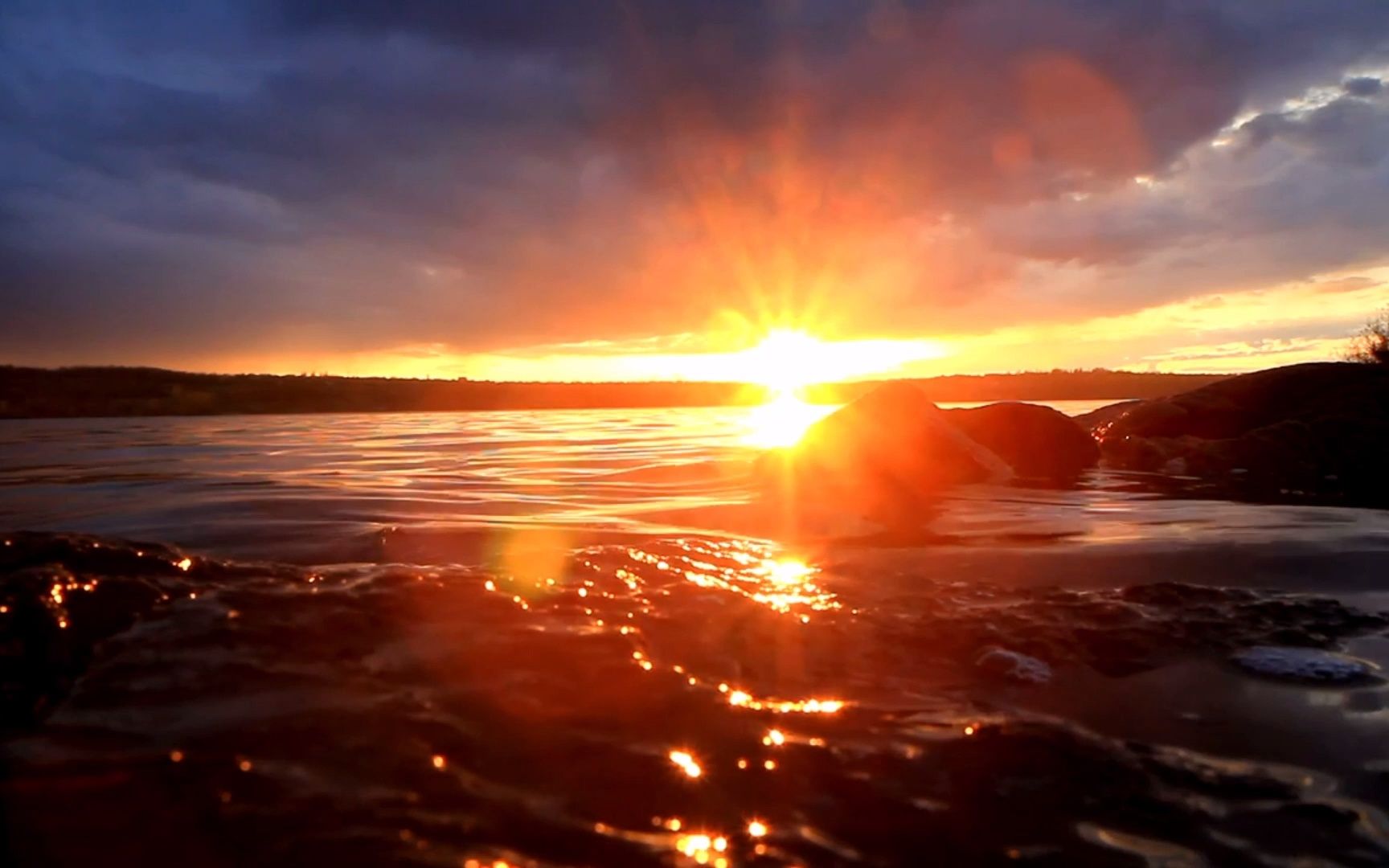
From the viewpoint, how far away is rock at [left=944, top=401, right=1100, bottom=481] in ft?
40.7

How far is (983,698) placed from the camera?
9.09ft

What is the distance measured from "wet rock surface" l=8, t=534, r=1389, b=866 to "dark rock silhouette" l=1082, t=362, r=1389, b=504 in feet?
22.4

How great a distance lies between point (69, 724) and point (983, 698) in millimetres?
2797

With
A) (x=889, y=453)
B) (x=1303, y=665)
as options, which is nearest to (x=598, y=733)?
(x=1303, y=665)

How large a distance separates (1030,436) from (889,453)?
3.95 m

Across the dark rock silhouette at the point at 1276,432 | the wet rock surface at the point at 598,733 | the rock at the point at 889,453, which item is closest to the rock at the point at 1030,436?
the dark rock silhouette at the point at 1276,432

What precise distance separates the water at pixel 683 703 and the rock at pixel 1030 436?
22.9 ft

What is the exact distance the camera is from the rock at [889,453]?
29.9 ft

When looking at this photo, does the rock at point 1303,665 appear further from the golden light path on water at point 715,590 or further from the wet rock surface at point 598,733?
the golden light path on water at point 715,590

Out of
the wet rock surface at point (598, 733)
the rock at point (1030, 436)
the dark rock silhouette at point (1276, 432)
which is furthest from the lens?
the rock at point (1030, 436)

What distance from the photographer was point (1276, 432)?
37.4ft

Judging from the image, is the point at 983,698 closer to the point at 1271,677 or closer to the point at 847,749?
the point at 847,749

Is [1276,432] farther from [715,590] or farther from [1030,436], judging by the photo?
[715,590]

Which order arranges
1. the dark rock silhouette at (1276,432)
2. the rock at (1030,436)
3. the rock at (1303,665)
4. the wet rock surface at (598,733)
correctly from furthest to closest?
1. the rock at (1030,436)
2. the dark rock silhouette at (1276,432)
3. the rock at (1303,665)
4. the wet rock surface at (598,733)
